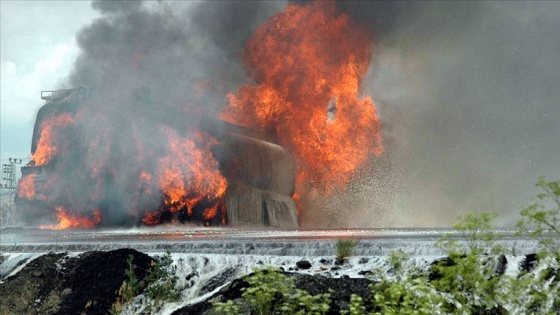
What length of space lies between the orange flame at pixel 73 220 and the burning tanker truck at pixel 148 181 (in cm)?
7

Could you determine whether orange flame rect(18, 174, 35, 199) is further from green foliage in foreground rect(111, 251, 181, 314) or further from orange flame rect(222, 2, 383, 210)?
green foliage in foreground rect(111, 251, 181, 314)

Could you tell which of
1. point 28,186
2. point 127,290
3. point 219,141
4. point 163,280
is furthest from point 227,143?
point 127,290

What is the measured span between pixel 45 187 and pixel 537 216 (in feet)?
147

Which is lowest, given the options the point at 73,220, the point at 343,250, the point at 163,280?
the point at 163,280

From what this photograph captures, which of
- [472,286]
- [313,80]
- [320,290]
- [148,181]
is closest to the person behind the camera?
[472,286]

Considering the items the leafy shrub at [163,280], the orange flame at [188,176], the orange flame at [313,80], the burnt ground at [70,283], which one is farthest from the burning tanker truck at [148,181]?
the leafy shrub at [163,280]

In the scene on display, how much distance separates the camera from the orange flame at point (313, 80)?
5522 centimetres

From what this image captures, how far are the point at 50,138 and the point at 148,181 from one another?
29.4ft

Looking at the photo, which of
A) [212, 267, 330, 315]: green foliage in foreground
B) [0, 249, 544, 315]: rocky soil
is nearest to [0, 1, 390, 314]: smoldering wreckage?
[0, 249, 544, 315]: rocky soil

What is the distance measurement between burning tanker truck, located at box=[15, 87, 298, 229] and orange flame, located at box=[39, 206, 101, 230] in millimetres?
67

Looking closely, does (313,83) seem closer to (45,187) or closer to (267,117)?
(267,117)

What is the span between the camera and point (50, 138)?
1972 inches

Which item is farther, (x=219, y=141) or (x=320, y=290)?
(x=219, y=141)

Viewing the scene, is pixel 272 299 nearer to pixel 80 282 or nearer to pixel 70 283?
pixel 80 282
